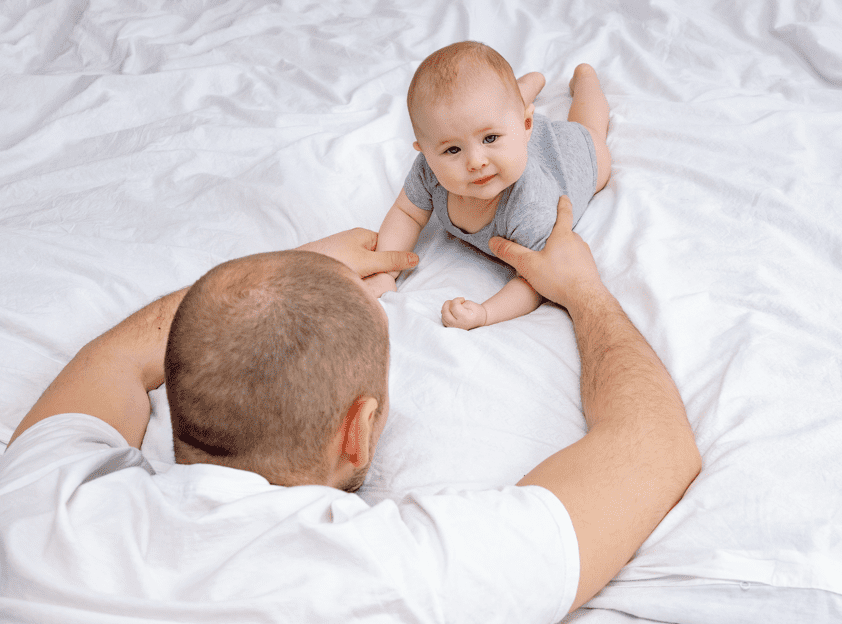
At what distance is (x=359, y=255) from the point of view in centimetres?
128

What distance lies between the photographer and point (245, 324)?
690mm

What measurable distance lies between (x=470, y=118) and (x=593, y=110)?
54 centimetres

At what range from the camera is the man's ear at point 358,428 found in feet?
2.43

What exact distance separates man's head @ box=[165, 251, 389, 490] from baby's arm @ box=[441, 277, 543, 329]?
38 cm

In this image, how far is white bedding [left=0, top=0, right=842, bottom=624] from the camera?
0.78 meters

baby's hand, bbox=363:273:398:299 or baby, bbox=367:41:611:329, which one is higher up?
baby, bbox=367:41:611:329

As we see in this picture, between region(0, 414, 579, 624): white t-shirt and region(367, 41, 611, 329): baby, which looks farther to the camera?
region(367, 41, 611, 329): baby

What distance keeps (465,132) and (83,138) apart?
3.42 ft

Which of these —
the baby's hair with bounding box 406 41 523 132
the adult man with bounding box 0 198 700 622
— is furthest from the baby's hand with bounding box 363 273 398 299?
the adult man with bounding box 0 198 700 622

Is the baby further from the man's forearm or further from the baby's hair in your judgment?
the man's forearm

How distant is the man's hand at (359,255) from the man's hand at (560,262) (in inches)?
7.5

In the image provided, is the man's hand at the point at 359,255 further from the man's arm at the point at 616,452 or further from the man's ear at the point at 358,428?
the man's ear at the point at 358,428

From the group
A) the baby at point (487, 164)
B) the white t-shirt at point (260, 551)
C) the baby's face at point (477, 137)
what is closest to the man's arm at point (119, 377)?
the white t-shirt at point (260, 551)

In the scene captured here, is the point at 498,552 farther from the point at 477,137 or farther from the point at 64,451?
Result: the point at 477,137
